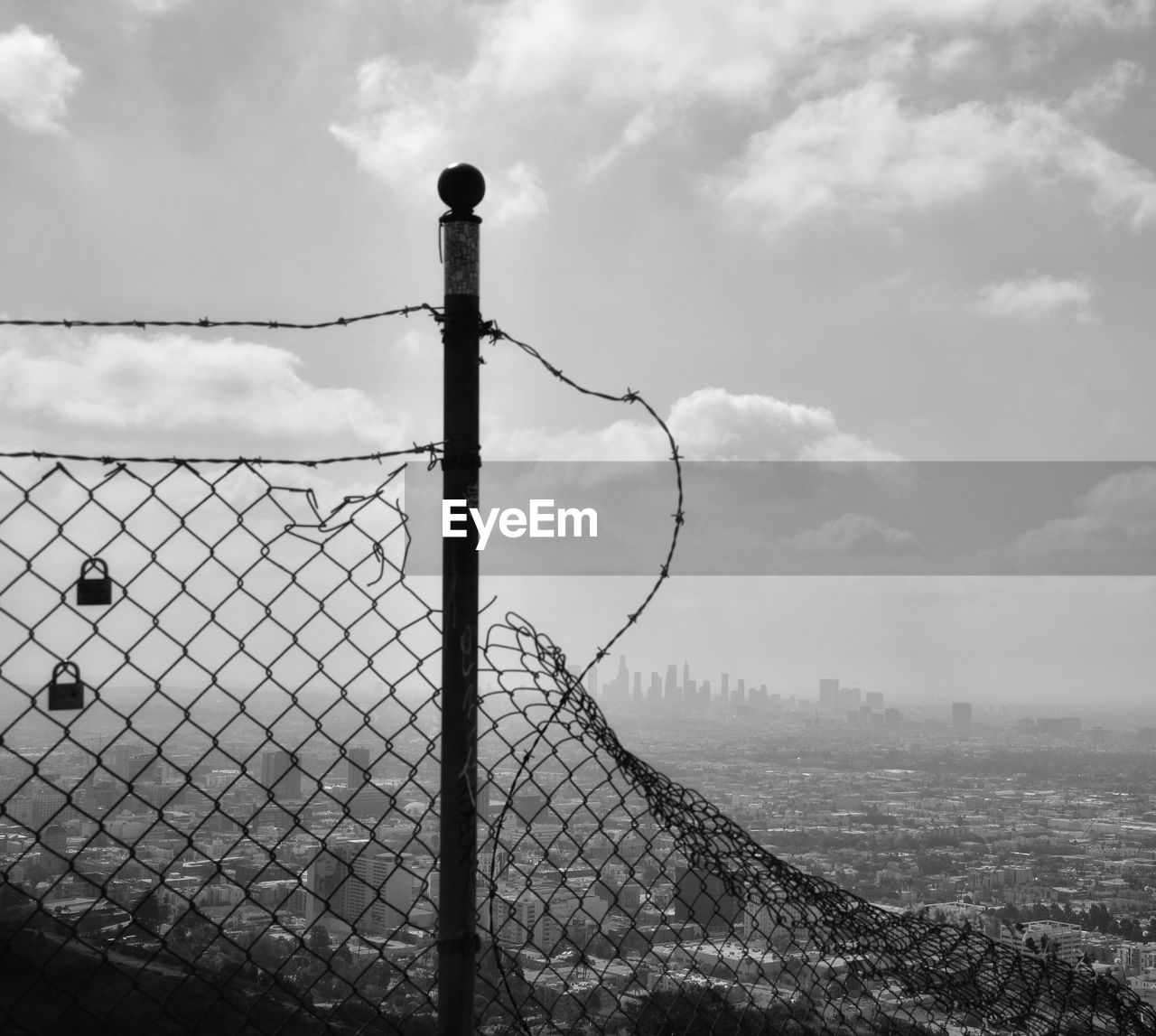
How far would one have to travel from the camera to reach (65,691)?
1922 mm

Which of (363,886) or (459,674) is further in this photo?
(363,886)

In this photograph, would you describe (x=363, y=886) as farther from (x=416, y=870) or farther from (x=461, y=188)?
(x=461, y=188)

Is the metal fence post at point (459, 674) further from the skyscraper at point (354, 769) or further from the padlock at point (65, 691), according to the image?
the padlock at point (65, 691)

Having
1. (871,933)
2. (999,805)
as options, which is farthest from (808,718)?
(871,933)

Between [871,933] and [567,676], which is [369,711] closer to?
[567,676]

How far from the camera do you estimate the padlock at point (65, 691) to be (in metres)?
1.91

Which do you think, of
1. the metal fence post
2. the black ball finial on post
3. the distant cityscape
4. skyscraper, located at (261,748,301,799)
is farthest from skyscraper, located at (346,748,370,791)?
the black ball finial on post

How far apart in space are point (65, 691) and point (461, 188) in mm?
1480

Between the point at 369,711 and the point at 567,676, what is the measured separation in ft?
1.92

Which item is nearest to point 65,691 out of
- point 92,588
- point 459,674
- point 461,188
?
point 92,588

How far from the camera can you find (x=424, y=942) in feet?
8.28

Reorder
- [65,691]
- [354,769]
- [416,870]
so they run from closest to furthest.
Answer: [65,691]
[354,769]
[416,870]

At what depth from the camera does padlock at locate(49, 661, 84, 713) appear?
75.4 inches

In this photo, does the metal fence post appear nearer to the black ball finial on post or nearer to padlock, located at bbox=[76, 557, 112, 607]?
the black ball finial on post
